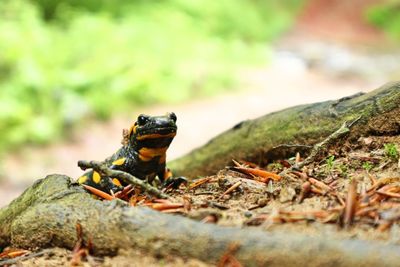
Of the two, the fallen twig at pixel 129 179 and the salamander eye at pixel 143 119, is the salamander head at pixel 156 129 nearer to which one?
the salamander eye at pixel 143 119

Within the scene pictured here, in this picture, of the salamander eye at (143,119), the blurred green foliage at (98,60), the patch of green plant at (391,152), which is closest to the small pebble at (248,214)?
the patch of green plant at (391,152)

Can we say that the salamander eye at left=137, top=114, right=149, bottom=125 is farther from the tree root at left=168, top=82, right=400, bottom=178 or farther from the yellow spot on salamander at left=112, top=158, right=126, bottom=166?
the tree root at left=168, top=82, right=400, bottom=178

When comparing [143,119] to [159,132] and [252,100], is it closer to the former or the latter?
[159,132]

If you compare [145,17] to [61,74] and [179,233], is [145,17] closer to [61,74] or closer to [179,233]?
[61,74]

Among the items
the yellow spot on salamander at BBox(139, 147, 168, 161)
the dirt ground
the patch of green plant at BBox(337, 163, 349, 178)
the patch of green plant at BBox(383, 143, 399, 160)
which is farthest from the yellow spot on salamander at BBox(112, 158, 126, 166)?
the patch of green plant at BBox(383, 143, 399, 160)

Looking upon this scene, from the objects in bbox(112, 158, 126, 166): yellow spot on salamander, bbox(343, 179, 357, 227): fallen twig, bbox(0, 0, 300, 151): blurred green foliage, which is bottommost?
bbox(343, 179, 357, 227): fallen twig

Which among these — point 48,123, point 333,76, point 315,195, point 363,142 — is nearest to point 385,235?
point 315,195

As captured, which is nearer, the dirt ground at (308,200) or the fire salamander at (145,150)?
the dirt ground at (308,200)
